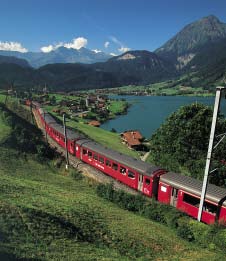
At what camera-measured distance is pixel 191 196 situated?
2034 centimetres

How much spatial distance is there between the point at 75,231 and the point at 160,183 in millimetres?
10837

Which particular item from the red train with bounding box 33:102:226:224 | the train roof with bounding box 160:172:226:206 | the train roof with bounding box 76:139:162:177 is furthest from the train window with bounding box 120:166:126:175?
the train roof with bounding box 160:172:226:206

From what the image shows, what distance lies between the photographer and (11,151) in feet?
108

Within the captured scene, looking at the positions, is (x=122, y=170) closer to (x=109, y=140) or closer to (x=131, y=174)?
(x=131, y=174)

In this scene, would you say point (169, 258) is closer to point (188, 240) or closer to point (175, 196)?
point (188, 240)

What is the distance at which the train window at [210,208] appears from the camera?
1853cm

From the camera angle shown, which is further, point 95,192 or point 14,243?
point 95,192

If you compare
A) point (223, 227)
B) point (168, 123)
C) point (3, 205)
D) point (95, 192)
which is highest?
point (168, 123)

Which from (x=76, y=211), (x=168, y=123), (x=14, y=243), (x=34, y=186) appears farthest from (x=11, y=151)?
(x=14, y=243)

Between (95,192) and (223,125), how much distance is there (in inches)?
684

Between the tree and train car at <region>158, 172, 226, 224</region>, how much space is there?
5998 millimetres

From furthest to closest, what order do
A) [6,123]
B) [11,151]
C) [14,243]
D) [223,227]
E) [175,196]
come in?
[6,123]
[11,151]
[175,196]
[223,227]
[14,243]

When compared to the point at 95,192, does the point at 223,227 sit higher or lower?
higher

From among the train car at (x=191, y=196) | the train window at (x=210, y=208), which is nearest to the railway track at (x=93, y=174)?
the train car at (x=191, y=196)
